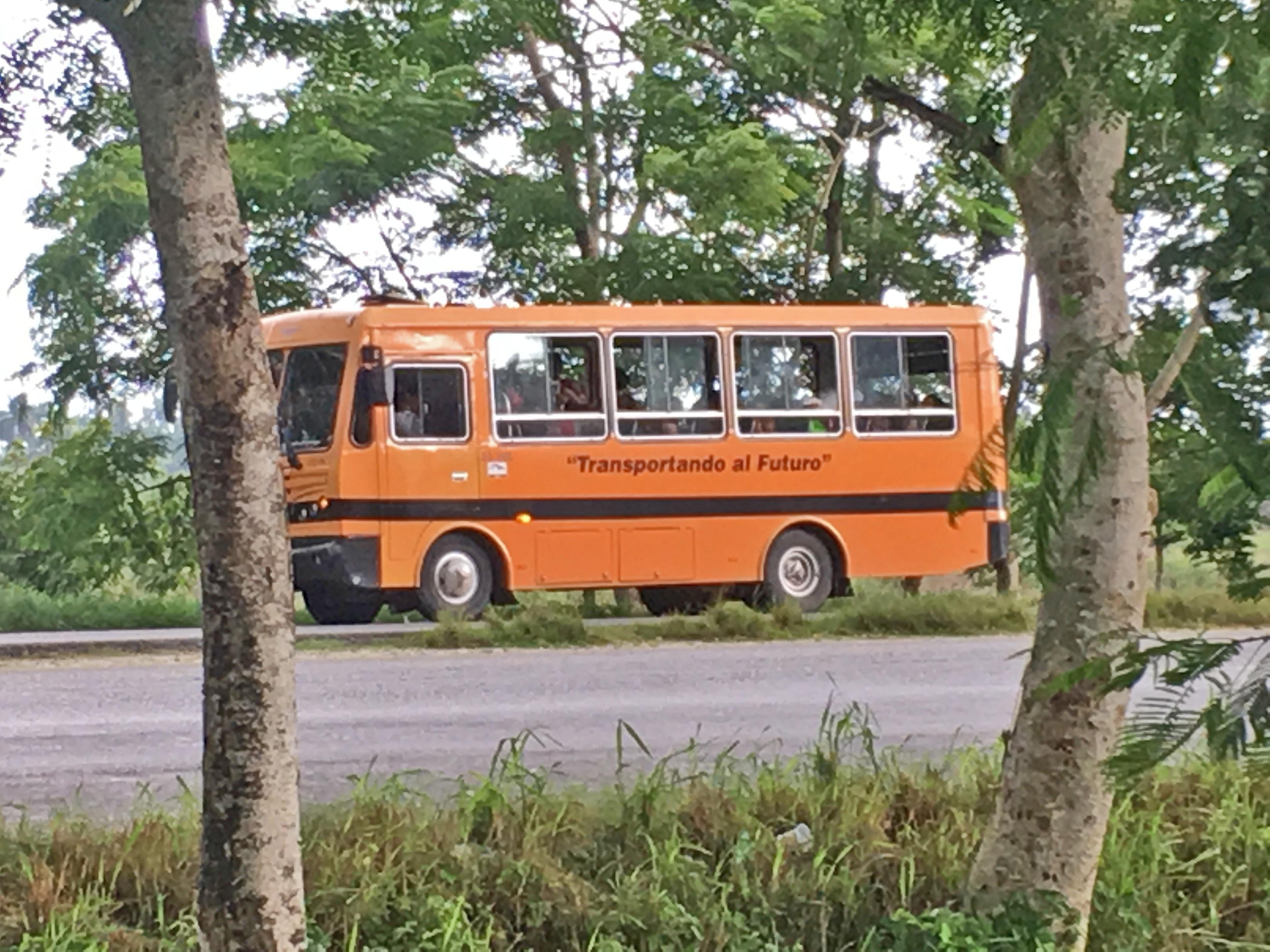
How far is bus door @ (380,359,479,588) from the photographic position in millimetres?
13273

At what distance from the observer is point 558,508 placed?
44.2 ft

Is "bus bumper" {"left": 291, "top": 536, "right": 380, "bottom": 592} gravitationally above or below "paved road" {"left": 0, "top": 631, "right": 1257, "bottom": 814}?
above

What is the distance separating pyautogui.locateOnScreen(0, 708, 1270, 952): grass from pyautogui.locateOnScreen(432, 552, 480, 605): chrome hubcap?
26.1 ft

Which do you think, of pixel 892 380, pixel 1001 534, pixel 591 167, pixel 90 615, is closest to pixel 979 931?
pixel 1001 534

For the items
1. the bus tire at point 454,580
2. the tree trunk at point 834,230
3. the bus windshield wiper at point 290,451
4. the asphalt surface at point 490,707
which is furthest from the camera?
the tree trunk at point 834,230

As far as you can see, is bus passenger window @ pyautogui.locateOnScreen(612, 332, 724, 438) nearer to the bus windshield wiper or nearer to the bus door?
the bus door

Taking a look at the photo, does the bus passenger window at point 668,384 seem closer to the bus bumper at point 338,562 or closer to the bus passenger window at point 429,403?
the bus passenger window at point 429,403

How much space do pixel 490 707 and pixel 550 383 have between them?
5.89 m

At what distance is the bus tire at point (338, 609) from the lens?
1346cm

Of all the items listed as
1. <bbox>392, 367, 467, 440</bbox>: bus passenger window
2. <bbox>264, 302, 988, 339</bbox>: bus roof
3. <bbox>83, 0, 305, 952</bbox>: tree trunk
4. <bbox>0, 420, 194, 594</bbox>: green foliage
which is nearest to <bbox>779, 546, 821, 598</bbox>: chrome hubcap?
<bbox>264, 302, 988, 339</bbox>: bus roof

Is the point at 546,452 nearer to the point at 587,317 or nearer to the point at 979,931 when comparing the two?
the point at 587,317

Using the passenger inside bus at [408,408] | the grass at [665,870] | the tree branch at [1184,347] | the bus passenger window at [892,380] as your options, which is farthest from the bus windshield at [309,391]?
the tree branch at [1184,347]

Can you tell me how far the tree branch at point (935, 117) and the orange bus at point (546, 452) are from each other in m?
8.92

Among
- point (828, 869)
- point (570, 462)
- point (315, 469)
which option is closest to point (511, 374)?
point (570, 462)
